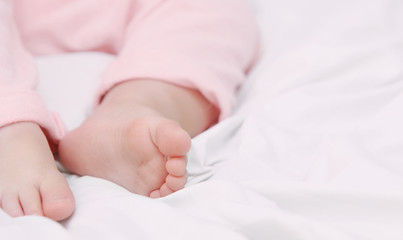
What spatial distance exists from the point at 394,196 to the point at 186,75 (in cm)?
36

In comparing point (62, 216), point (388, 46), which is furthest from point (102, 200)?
point (388, 46)

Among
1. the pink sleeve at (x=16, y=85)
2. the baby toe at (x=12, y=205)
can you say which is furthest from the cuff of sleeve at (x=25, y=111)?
the baby toe at (x=12, y=205)

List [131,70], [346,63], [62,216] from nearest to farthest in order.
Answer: [62,216]
[131,70]
[346,63]

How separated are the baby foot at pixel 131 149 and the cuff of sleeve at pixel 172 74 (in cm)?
8

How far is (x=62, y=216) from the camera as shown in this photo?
1.77 ft

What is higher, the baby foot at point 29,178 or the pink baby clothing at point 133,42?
the pink baby clothing at point 133,42

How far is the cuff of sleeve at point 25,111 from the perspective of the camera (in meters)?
0.65

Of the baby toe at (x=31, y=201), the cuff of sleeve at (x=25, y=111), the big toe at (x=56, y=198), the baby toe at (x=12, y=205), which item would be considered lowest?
the baby toe at (x=12, y=205)

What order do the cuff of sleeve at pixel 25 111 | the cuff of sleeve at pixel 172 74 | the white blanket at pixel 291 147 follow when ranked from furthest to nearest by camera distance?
the cuff of sleeve at pixel 172 74 → the cuff of sleeve at pixel 25 111 → the white blanket at pixel 291 147

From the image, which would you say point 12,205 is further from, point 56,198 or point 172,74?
point 172,74

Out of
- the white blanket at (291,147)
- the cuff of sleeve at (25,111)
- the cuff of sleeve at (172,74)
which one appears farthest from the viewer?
the cuff of sleeve at (172,74)

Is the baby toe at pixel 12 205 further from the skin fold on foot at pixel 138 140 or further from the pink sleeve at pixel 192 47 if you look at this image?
Answer: the pink sleeve at pixel 192 47

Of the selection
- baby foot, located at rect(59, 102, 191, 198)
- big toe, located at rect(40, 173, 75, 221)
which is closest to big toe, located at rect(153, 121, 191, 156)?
baby foot, located at rect(59, 102, 191, 198)

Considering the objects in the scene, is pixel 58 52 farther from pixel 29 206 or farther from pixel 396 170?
pixel 396 170
